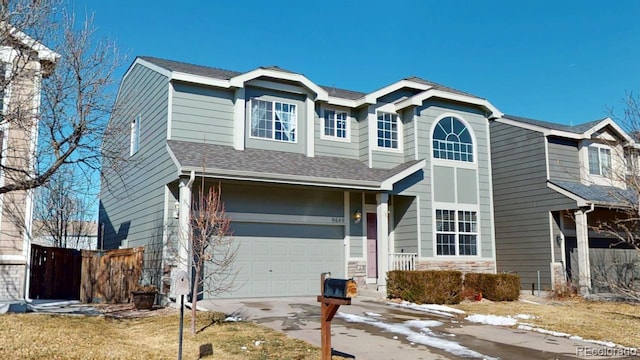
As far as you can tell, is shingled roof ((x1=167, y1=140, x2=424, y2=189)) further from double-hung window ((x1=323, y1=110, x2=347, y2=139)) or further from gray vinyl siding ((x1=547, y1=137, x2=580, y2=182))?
gray vinyl siding ((x1=547, y1=137, x2=580, y2=182))

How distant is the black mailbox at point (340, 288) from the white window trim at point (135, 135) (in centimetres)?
1183

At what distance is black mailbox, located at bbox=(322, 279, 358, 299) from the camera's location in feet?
21.2

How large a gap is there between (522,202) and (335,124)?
764 centimetres

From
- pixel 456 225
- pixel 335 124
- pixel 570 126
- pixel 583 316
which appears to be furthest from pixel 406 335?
pixel 570 126

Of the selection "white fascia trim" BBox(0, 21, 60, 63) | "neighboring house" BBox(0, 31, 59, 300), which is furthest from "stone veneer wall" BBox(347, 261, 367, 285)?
"white fascia trim" BBox(0, 21, 60, 63)

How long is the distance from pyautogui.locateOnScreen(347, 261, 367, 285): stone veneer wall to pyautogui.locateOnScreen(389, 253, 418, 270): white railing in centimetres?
88

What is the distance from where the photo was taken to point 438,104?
17703 mm

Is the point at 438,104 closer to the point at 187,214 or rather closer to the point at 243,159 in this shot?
the point at 243,159

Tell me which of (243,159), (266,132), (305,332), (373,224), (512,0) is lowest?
(305,332)

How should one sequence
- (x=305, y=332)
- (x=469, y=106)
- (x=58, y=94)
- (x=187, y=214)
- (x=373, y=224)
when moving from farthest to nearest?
(x=469, y=106), (x=373, y=224), (x=187, y=214), (x=58, y=94), (x=305, y=332)

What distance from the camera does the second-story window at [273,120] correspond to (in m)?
15.7

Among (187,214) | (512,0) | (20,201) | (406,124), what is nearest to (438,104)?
(406,124)

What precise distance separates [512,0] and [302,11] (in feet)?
23.6

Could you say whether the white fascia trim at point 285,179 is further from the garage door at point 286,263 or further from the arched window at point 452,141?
the arched window at point 452,141
